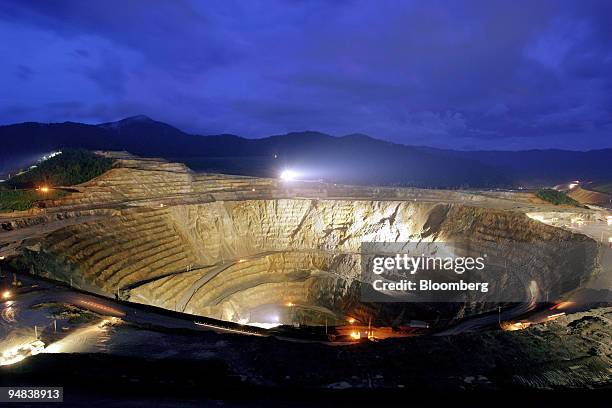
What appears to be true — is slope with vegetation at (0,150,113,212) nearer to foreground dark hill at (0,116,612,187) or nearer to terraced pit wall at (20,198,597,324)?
terraced pit wall at (20,198,597,324)

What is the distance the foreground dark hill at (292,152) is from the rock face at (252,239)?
64.1 m

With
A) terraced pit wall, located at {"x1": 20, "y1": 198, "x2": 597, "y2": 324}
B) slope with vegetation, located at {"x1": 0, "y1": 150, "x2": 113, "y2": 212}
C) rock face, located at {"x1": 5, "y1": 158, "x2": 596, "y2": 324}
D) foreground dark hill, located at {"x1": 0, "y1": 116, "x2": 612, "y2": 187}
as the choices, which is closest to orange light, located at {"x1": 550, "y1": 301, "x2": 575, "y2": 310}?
rock face, located at {"x1": 5, "y1": 158, "x2": 596, "y2": 324}

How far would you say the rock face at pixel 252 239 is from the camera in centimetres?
2720

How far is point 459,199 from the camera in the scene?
45562 millimetres

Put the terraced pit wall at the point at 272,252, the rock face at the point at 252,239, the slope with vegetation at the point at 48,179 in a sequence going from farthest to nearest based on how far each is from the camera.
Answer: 1. the slope with vegetation at the point at 48,179
2. the rock face at the point at 252,239
3. the terraced pit wall at the point at 272,252

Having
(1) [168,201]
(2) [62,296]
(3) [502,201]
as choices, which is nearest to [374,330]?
(2) [62,296]

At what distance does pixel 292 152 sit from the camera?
162 meters

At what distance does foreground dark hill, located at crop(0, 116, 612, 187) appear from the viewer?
387ft

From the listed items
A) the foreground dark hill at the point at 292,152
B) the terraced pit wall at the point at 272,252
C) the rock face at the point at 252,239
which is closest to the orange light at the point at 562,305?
the rock face at the point at 252,239

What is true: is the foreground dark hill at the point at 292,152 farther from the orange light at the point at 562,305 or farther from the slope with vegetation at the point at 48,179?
the orange light at the point at 562,305

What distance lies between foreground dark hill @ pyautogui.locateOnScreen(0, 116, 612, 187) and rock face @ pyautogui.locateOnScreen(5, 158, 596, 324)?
210 feet

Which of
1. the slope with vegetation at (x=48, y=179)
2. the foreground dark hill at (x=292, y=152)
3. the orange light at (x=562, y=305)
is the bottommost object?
the orange light at (x=562, y=305)

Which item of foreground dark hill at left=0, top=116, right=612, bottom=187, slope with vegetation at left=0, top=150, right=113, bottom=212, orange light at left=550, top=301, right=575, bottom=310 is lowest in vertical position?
orange light at left=550, top=301, right=575, bottom=310

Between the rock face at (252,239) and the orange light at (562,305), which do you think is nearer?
the orange light at (562,305)
